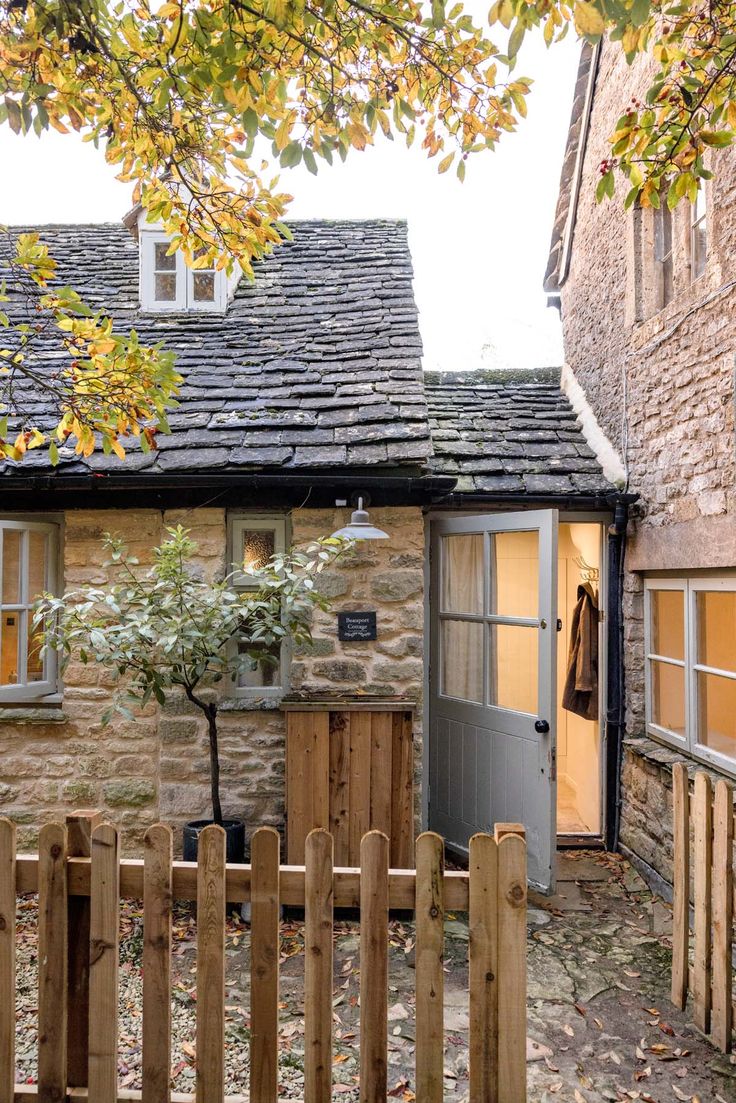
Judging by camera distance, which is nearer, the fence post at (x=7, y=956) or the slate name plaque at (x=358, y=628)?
the fence post at (x=7, y=956)

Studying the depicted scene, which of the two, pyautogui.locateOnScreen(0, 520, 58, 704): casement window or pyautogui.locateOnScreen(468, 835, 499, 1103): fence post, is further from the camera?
pyautogui.locateOnScreen(0, 520, 58, 704): casement window

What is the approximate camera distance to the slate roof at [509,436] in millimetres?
5988

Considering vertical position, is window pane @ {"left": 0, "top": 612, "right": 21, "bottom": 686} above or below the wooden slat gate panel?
above

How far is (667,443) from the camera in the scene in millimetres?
5312

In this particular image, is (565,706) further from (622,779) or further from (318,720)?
(318,720)

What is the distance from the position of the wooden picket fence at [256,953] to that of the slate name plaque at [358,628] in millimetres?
2696

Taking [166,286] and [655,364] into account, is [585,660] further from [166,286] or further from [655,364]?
[166,286]

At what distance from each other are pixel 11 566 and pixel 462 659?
344 cm

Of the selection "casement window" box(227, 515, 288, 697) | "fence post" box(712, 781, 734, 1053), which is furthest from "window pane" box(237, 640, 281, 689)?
"fence post" box(712, 781, 734, 1053)

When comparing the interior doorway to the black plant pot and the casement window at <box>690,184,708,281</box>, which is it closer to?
the casement window at <box>690,184,708,281</box>

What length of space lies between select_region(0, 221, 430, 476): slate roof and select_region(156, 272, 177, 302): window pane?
0.29m

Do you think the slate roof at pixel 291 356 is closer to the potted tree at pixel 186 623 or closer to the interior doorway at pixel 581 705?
the potted tree at pixel 186 623

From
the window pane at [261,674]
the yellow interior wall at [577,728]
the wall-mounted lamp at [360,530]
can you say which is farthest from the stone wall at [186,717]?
the yellow interior wall at [577,728]

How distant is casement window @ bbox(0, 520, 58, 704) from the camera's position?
5230mm
